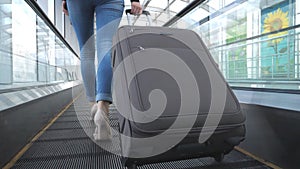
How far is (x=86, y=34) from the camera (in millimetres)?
1337

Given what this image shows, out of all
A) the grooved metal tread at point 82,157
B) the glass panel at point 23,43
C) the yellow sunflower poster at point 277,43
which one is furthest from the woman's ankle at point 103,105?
the yellow sunflower poster at point 277,43

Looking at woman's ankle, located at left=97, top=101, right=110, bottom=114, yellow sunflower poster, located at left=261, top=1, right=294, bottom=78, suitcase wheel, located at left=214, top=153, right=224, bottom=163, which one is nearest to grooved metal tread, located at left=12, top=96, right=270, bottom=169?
suitcase wheel, located at left=214, top=153, right=224, bottom=163

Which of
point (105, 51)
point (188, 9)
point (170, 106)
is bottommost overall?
point (170, 106)

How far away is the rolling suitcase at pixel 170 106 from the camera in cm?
70

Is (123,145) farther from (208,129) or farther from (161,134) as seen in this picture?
(208,129)

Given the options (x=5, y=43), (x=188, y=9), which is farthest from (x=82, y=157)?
(x=188, y=9)

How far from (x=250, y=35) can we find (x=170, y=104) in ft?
6.07

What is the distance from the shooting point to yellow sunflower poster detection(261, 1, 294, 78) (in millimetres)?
1759

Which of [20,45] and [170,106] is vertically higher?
[20,45]

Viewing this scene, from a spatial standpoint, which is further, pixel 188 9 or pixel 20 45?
pixel 188 9

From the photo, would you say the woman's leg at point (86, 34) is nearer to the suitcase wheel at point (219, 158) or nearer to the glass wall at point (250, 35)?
the suitcase wheel at point (219, 158)

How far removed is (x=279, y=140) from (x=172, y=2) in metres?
9.14

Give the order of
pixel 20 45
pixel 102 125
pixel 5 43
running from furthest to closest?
pixel 20 45
pixel 5 43
pixel 102 125

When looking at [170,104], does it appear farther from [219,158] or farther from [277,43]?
[277,43]
